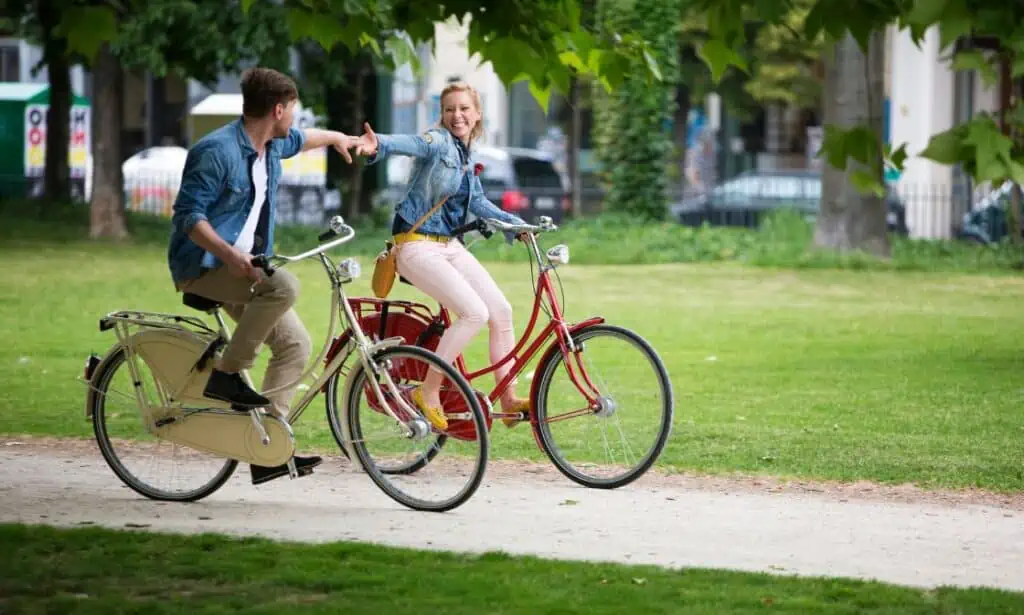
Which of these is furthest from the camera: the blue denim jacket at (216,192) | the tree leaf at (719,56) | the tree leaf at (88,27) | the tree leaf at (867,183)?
the blue denim jacket at (216,192)

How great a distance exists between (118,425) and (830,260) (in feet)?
55.2

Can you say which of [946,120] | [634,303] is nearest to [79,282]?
[634,303]

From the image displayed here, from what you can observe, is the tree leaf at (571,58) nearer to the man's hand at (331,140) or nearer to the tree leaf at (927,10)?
the man's hand at (331,140)

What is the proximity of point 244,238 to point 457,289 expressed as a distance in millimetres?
1064

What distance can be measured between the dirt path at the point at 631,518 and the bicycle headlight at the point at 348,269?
0.92 m

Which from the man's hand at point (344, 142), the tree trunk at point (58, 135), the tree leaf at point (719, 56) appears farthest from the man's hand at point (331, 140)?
the tree trunk at point (58, 135)

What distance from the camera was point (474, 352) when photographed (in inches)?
538

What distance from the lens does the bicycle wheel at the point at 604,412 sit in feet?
26.2

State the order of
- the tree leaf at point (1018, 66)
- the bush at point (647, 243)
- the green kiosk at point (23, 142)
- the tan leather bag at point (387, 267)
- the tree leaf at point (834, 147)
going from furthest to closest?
the green kiosk at point (23, 142)
the bush at point (647, 243)
the tan leather bag at point (387, 267)
the tree leaf at point (834, 147)
the tree leaf at point (1018, 66)

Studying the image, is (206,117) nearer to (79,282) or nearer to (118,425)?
(79,282)

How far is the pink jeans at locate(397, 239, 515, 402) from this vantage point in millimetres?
8047

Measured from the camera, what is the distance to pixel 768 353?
14.3 metres

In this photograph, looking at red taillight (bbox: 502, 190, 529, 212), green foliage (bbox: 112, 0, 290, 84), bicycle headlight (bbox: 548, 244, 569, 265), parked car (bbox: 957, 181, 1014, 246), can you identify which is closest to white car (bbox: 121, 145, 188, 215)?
green foliage (bbox: 112, 0, 290, 84)

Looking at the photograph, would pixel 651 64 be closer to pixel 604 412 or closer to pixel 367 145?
pixel 367 145
